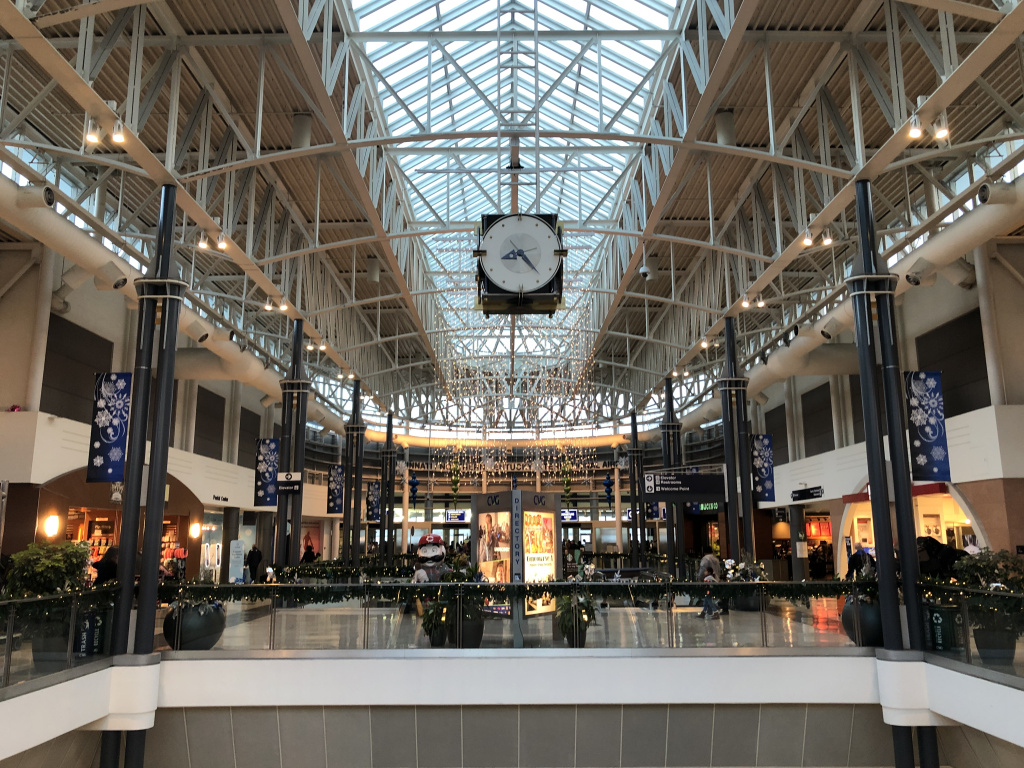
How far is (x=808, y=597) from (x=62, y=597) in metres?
11.5

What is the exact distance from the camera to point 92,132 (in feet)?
36.9

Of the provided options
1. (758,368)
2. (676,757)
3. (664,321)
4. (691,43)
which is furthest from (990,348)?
(664,321)

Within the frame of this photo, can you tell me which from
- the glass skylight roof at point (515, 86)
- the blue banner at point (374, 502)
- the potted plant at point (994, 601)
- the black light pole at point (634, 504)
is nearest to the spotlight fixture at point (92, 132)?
the glass skylight roof at point (515, 86)

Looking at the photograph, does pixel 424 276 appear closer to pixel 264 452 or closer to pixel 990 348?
pixel 264 452

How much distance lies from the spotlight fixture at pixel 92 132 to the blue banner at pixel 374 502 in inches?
1304

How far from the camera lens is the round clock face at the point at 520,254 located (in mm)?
13211

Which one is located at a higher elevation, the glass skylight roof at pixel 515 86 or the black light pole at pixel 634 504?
the glass skylight roof at pixel 515 86

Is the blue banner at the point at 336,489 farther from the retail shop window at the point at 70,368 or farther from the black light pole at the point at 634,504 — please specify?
the black light pole at the point at 634,504

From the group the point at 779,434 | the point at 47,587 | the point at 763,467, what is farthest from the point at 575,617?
the point at 779,434

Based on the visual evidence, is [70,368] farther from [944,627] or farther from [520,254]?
[944,627]

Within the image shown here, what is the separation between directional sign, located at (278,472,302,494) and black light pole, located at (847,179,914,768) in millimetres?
16211

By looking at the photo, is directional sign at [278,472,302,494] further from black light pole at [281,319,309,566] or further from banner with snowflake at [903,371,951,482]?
banner with snowflake at [903,371,951,482]

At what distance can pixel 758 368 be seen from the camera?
28609 mm

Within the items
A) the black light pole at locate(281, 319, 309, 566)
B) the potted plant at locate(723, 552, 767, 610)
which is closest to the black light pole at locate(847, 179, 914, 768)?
the potted plant at locate(723, 552, 767, 610)
